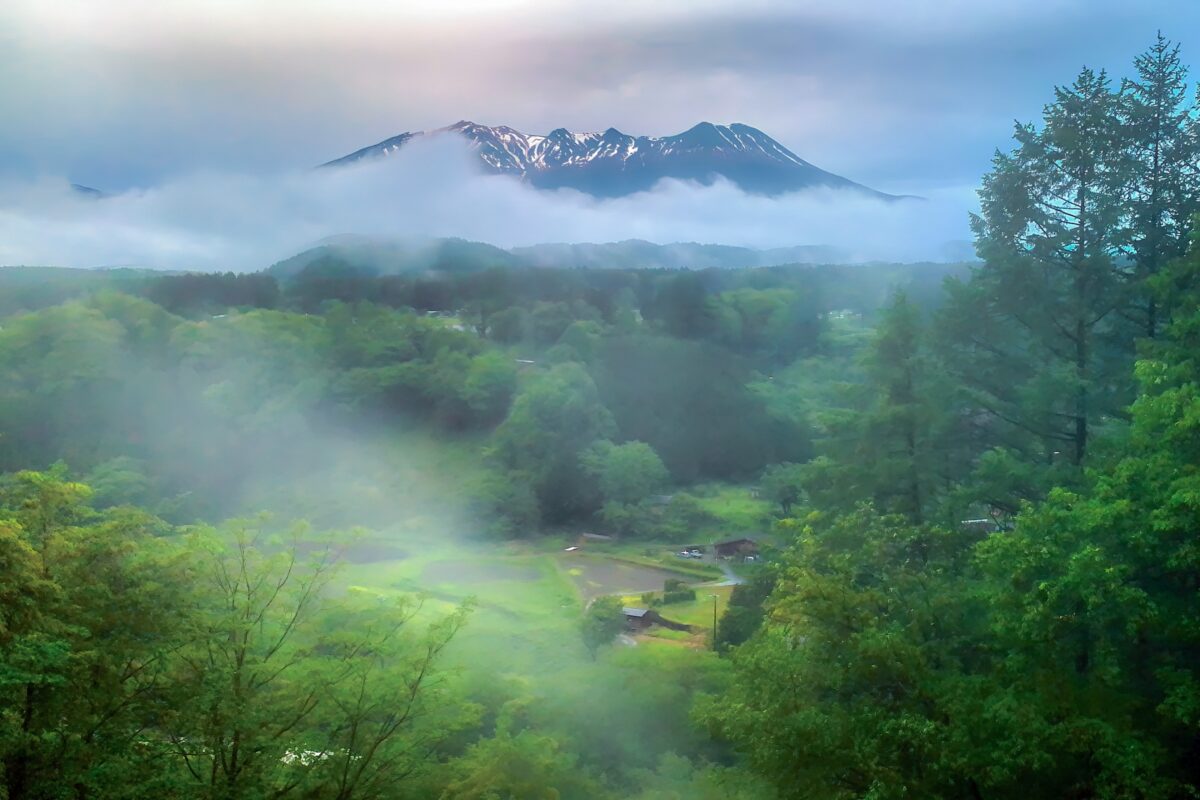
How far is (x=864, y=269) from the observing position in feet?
130

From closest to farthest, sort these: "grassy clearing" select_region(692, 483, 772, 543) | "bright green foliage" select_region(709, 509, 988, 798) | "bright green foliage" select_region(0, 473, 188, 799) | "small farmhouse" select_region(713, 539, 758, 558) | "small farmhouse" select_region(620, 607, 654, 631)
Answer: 1. "bright green foliage" select_region(0, 473, 188, 799)
2. "bright green foliage" select_region(709, 509, 988, 798)
3. "small farmhouse" select_region(620, 607, 654, 631)
4. "small farmhouse" select_region(713, 539, 758, 558)
5. "grassy clearing" select_region(692, 483, 772, 543)

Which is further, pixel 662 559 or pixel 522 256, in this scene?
pixel 522 256

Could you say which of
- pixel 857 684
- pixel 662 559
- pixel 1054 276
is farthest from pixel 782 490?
pixel 857 684

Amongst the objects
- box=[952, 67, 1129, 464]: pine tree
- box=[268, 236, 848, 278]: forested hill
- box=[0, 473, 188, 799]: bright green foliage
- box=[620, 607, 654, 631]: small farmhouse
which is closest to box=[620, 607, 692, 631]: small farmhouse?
box=[620, 607, 654, 631]: small farmhouse

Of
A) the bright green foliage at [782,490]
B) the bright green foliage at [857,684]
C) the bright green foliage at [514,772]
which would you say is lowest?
the bright green foliage at [782,490]

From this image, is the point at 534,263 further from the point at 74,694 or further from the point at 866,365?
the point at 74,694

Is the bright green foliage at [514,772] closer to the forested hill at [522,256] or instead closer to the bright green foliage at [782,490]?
the bright green foliage at [782,490]

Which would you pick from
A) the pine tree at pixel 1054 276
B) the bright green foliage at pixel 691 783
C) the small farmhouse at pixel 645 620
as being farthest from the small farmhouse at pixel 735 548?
the pine tree at pixel 1054 276

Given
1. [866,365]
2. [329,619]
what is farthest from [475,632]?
[866,365]

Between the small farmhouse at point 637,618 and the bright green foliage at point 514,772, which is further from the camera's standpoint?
the small farmhouse at point 637,618

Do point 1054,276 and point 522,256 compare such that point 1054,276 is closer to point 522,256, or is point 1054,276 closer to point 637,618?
point 637,618

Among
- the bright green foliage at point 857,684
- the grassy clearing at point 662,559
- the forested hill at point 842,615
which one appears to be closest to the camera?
the forested hill at point 842,615

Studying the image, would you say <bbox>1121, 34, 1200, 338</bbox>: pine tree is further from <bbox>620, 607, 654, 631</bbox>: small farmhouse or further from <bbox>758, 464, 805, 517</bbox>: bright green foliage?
<bbox>758, 464, 805, 517</bbox>: bright green foliage

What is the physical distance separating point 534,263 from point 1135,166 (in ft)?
117
